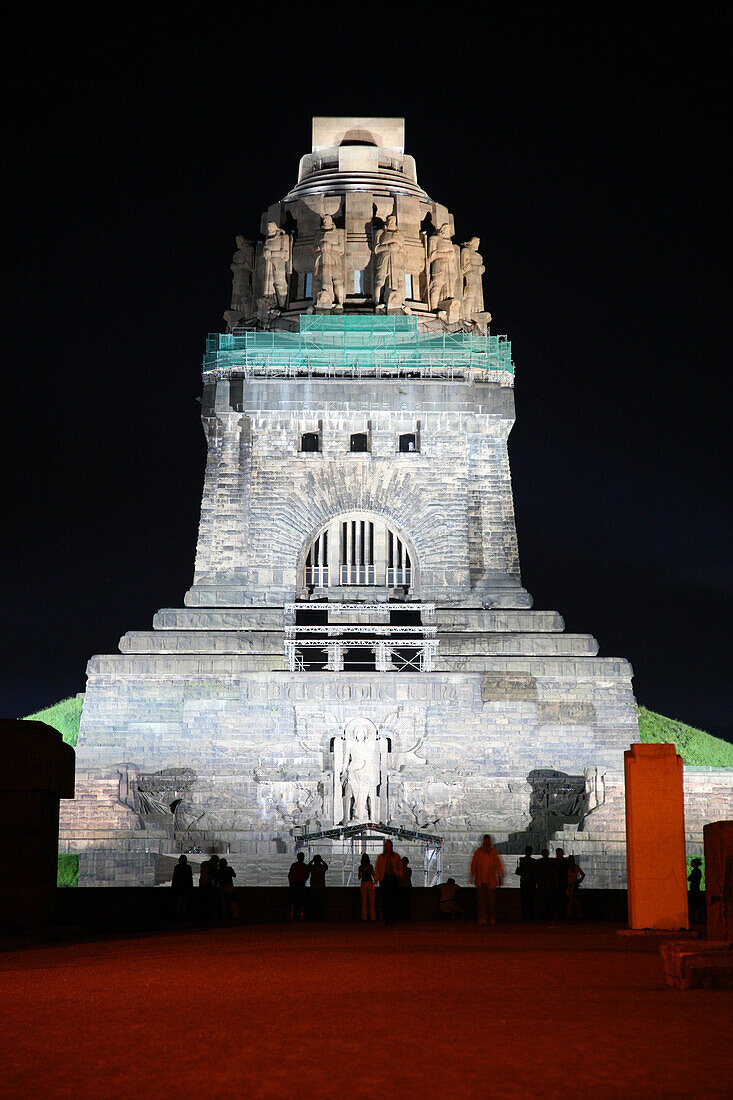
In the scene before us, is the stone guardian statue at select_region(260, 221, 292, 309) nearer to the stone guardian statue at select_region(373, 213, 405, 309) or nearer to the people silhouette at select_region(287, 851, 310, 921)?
the stone guardian statue at select_region(373, 213, 405, 309)

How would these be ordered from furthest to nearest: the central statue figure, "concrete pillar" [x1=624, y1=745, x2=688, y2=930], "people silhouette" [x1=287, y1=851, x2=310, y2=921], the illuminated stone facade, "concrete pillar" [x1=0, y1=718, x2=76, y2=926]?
the illuminated stone facade
the central statue figure
"people silhouette" [x1=287, y1=851, x2=310, y2=921]
"concrete pillar" [x1=624, y1=745, x2=688, y2=930]
"concrete pillar" [x1=0, y1=718, x2=76, y2=926]

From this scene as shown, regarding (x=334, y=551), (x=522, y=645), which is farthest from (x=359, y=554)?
(x=522, y=645)

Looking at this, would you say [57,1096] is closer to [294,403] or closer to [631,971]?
[631,971]

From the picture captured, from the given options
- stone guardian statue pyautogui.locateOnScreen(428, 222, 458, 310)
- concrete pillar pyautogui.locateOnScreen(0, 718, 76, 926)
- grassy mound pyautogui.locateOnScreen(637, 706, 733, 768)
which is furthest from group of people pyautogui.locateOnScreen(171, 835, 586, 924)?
stone guardian statue pyautogui.locateOnScreen(428, 222, 458, 310)

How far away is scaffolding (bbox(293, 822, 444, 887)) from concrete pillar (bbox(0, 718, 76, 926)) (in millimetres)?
14590

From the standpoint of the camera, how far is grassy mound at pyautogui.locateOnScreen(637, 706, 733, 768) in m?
48.7

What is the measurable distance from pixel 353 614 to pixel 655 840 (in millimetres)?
27374

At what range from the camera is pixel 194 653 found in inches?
1577

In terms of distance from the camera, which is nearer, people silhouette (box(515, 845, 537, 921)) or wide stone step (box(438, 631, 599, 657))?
people silhouette (box(515, 845, 537, 921))

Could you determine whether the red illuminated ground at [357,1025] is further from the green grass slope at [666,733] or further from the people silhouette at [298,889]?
the green grass slope at [666,733]

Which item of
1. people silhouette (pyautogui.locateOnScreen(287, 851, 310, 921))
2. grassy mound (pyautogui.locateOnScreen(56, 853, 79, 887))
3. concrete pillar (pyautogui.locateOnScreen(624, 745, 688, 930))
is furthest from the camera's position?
grassy mound (pyautogui.locateOnScreen(56, 853, 79, 887))

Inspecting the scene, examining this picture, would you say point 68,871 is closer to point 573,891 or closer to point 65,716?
point 573,891

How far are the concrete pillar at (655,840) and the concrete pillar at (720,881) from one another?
1.55 meters

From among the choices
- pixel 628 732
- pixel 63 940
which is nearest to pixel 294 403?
pixel 628 732
